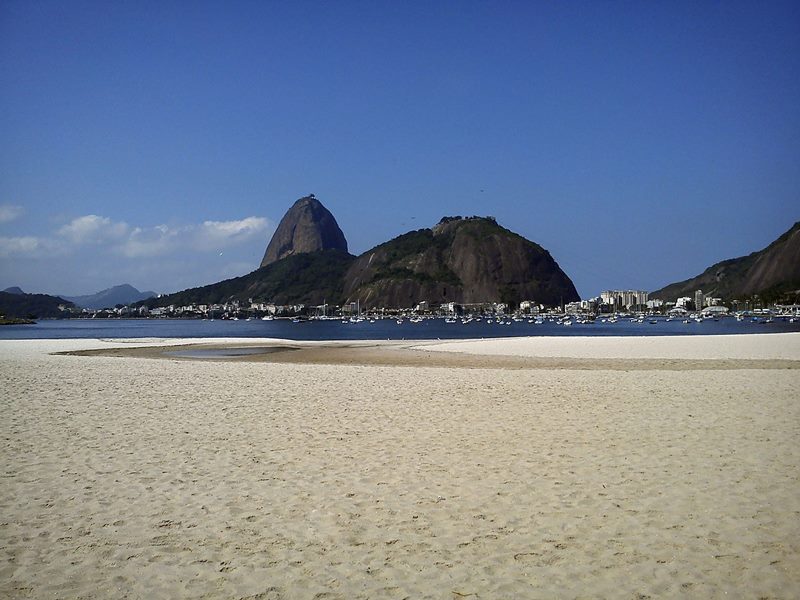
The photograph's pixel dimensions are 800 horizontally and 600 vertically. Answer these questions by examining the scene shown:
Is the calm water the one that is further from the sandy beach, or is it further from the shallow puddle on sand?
the sandy beach

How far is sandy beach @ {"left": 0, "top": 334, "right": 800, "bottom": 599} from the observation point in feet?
15.7

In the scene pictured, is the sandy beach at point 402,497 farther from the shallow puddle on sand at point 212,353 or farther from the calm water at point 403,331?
the calm water at point 403,331

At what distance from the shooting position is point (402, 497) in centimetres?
682

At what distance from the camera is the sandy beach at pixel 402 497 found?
4797mm

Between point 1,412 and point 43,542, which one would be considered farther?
point 1,412

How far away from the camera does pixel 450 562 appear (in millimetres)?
5074

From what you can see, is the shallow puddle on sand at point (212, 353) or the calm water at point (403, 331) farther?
the calm water at point (403, 331)

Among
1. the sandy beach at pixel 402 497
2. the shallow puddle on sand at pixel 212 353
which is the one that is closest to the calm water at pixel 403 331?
the shallow puddle on sand at pixel 212 353

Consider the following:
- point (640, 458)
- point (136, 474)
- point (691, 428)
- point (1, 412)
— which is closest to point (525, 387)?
point (691, 428)

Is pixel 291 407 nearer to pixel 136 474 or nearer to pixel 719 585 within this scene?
pixel 136 474

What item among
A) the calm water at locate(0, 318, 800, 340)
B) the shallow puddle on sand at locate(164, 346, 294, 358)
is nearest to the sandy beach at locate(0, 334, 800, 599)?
the shallow puddle on sand at locate(164, 346, 294, 358)

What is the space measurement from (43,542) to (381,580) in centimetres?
313

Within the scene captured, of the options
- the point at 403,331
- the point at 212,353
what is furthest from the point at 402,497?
the point at 403,331

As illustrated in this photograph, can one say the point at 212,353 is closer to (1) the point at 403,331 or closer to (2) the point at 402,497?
(2) the point at 402,497
